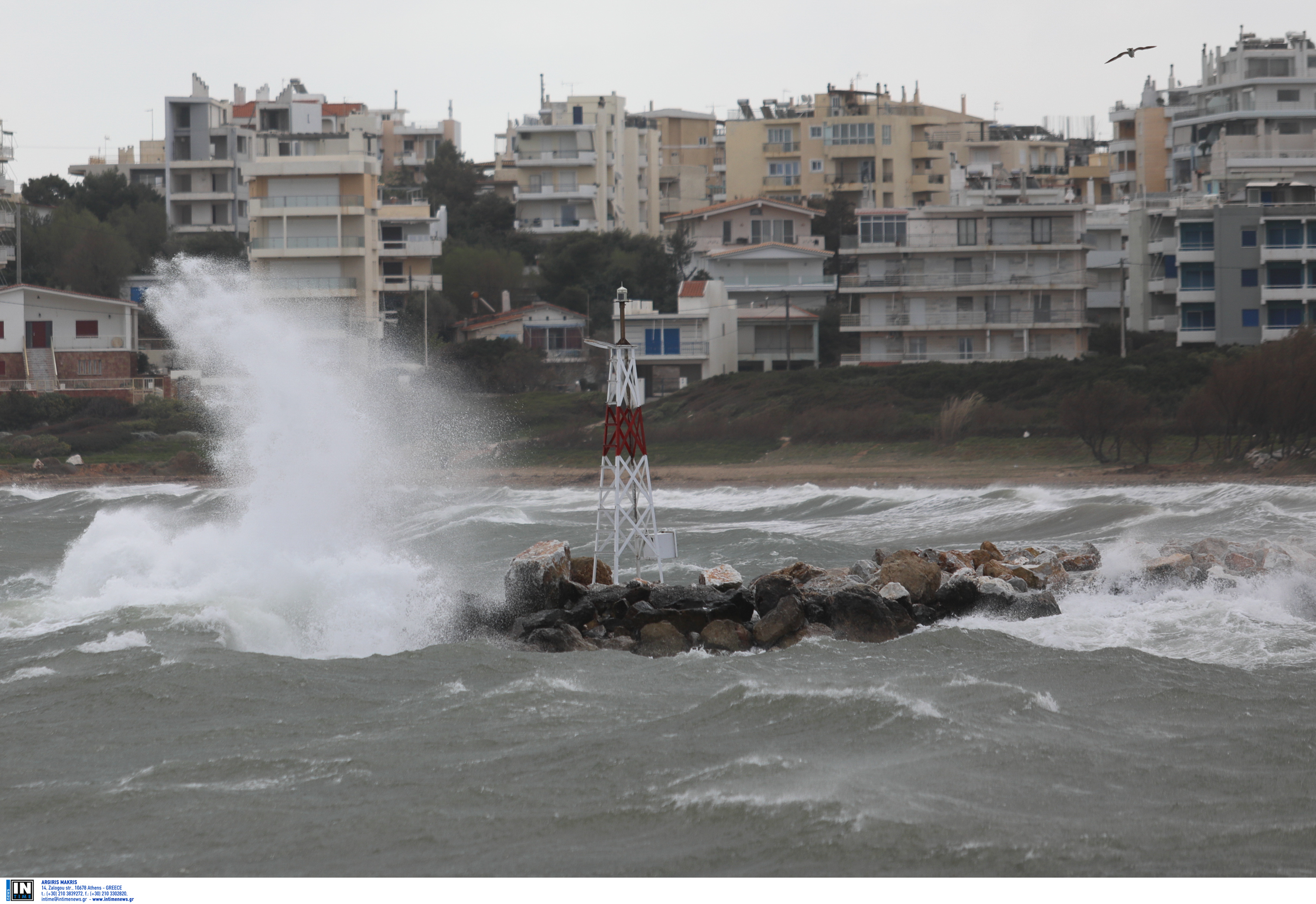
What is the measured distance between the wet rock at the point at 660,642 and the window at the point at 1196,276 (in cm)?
4592

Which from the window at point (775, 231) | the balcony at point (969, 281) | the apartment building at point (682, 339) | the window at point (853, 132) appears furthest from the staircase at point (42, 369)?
the window at point (853, 132)

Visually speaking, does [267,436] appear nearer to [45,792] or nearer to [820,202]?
[45,792]

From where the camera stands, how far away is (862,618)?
60.6ft

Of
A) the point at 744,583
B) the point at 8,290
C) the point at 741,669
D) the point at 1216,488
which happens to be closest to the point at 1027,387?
the point at 1216,488

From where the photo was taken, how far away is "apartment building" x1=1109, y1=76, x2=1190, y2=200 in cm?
8738

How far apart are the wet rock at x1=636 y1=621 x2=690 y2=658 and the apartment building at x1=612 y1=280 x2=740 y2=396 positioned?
42104mm

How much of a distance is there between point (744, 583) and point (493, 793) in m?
9.53

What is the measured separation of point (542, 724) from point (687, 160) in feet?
333

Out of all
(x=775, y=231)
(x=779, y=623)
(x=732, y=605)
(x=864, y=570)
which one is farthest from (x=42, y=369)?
(x=779, y=623)

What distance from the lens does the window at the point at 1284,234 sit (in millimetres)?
55531

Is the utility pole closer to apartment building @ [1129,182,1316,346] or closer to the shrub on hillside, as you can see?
apartment building @ [1129,182,1316,346]

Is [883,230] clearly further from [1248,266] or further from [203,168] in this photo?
[203,168]

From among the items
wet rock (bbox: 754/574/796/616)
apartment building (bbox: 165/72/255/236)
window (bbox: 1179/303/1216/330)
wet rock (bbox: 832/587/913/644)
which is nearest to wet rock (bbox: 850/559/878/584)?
wet rock (bbox: 754/574/796/616)

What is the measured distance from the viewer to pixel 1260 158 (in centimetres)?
6825
